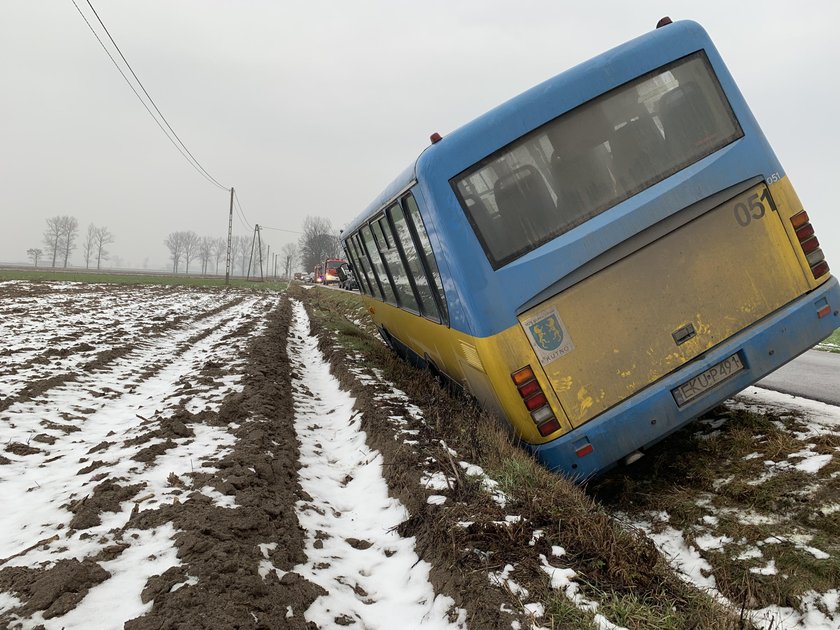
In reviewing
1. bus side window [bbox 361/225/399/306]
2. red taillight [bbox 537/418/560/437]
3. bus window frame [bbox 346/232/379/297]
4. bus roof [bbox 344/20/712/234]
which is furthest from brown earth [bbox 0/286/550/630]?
bus window frame [bbox 346/232/379/297]

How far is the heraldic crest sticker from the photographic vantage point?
12.8 feet

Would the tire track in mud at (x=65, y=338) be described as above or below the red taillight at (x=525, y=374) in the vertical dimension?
above

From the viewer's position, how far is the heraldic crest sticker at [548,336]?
154 inches

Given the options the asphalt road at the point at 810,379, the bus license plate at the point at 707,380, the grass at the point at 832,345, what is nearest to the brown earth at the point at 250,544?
the bus license plate at the point at 707,380

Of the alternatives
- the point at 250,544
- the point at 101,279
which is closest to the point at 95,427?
the point at 250,544

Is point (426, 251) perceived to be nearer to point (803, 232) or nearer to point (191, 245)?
point (803, 232)

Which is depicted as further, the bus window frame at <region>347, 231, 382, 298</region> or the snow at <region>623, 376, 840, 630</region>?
the bus window frame at <region>347, 231, 382, 298</region>

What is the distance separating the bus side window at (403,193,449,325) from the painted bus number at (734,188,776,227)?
7.85 ft

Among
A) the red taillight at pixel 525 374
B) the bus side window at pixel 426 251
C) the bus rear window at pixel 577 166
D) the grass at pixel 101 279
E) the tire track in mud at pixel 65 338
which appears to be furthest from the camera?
the grass at pixel 101 279

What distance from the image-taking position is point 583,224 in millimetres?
4027

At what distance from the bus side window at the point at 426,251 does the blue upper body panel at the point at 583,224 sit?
0.44m

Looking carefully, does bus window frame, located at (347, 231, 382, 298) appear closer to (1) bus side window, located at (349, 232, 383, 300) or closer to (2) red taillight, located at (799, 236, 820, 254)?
(1) bus side window, located at (349, 232, 383, 300)

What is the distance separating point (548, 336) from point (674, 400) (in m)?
1.05

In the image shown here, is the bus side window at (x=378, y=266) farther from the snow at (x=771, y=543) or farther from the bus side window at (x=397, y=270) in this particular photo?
the snow at (x=771, y=543)
